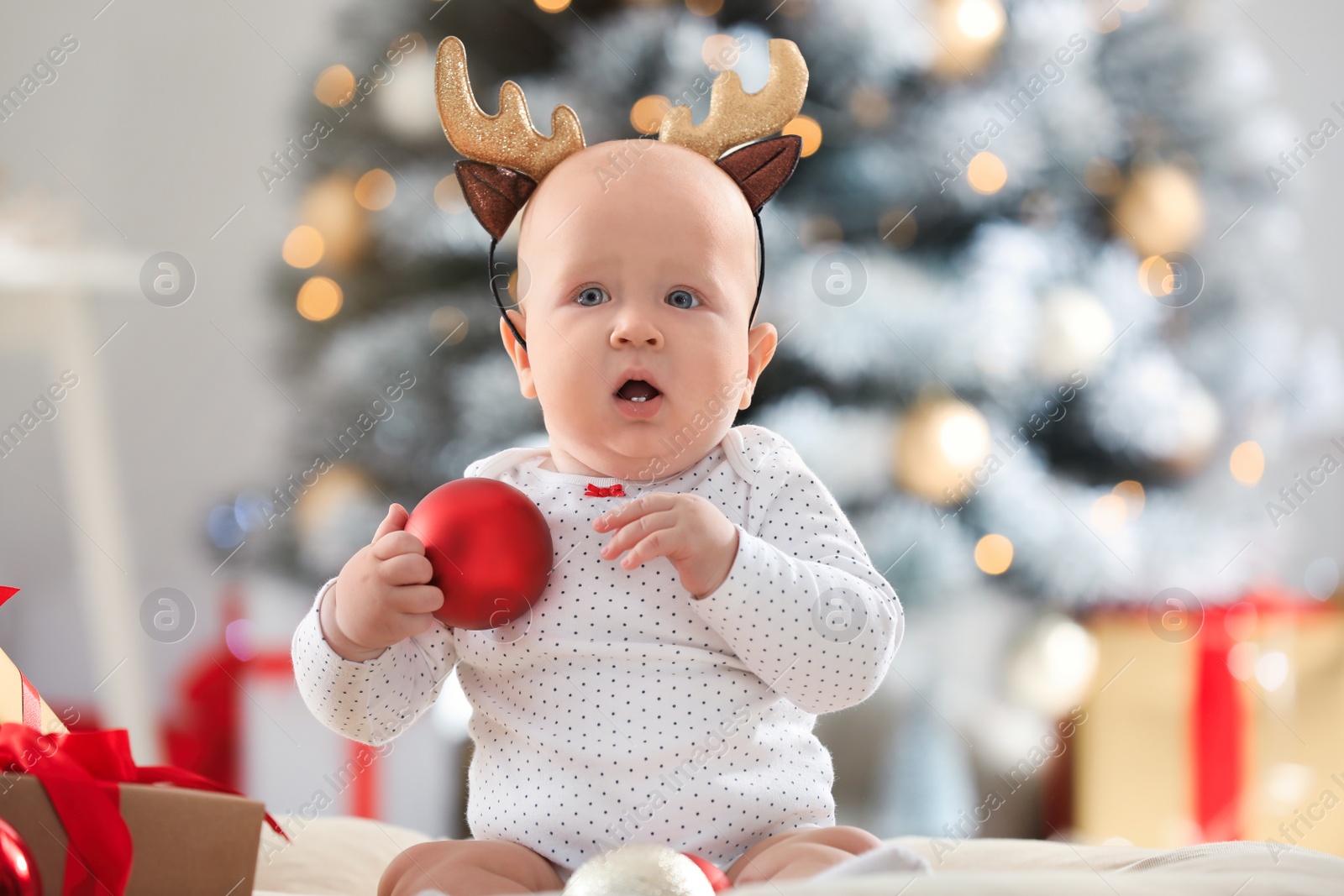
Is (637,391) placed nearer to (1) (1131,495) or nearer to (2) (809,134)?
(2) (809,134)

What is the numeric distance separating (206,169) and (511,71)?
3.64ft

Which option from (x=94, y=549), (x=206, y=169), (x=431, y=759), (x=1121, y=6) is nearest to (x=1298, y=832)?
(x=1121, y=6)

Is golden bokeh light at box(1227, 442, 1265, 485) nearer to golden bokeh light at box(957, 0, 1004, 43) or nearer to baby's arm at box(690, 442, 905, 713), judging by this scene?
golden bokeh light at box(957, 0, 1004, 43)

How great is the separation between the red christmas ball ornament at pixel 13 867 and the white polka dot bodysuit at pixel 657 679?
Result: 0.27m

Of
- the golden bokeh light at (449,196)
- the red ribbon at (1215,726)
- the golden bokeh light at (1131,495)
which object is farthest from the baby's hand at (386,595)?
the red ribbon at (1215,726)

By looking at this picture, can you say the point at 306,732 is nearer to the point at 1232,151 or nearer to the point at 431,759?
the point at 431,759

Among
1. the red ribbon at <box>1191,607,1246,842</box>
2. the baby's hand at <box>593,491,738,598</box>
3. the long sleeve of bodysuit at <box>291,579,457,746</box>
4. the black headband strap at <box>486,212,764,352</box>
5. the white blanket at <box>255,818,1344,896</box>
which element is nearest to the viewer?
the white blanket at <box>255,818,1344,896</box>

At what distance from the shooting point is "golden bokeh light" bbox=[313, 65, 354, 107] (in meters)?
1.85

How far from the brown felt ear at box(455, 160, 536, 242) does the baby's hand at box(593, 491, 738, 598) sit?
13.4 inches

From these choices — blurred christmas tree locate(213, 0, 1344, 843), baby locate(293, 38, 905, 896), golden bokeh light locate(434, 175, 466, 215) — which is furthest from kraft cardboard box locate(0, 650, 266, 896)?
golden bokeh light locate(434, 175, 466, 215)

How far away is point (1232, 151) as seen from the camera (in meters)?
1.98

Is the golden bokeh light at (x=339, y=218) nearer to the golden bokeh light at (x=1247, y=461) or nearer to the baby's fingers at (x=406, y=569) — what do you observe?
the baby's fingers at (x=406, y=569)

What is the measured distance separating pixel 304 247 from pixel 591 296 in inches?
43.0

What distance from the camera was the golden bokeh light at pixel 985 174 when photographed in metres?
1.83
